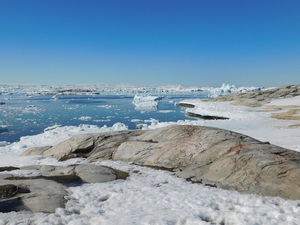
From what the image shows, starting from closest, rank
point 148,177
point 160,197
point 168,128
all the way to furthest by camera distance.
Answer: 1. point 160,197
2. point 148,177
3. point 168,128

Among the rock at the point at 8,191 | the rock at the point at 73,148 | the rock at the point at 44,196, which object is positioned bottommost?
the rock at the point at 73,148

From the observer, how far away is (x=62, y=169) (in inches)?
446

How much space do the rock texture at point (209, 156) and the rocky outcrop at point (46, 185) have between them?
7.68 feet

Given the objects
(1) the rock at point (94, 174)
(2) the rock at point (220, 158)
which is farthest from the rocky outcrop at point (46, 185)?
(2) the rock at point (220, 158)

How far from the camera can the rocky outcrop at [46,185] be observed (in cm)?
720

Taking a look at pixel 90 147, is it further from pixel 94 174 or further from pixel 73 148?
pixel 94 174

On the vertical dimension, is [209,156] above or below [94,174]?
above

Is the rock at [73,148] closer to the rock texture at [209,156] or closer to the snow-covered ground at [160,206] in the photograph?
the rock texture at [209,156]

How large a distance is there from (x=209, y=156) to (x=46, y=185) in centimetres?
644

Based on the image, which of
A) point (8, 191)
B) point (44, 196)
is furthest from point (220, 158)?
point (8, 191)

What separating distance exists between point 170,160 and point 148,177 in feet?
5.98

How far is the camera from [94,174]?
10.4m

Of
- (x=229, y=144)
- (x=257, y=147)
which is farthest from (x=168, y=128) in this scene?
(x=257, y=147)

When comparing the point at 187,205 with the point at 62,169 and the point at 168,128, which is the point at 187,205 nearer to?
the point at 62,169
